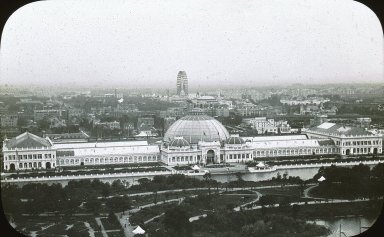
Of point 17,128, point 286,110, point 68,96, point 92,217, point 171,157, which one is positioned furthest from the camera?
point 286,110

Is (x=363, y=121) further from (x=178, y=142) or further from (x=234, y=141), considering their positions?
(x=178, y=142)

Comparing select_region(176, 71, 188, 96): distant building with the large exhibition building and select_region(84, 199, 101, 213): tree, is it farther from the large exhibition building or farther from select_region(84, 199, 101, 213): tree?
select_region(84, 199, 101, 213): tree

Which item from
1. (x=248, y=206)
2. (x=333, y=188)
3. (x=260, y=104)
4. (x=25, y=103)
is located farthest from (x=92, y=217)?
(x=260, y=104)

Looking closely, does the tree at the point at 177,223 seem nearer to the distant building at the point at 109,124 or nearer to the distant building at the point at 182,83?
the distant building at the point at 109,124

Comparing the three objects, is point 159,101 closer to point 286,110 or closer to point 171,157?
point 286,110

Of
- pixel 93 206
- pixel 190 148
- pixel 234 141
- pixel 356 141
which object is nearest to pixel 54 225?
pixel 93 206

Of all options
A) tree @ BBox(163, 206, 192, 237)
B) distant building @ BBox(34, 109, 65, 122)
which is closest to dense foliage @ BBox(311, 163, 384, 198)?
tree @ BBox(163, 206, 192, 237)

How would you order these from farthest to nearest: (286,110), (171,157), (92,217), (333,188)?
(286,110) → (171,157) → (333,188) → (92,217)
